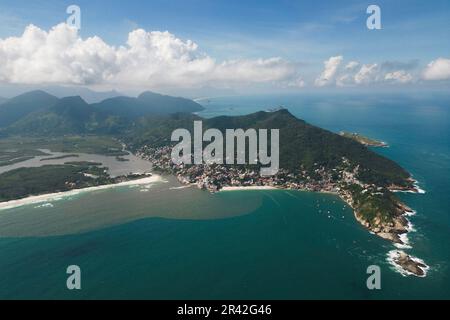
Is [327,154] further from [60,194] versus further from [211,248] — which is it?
[60,194]

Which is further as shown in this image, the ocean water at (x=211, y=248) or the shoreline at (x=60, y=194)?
the shoreline at (x=60, y=194)

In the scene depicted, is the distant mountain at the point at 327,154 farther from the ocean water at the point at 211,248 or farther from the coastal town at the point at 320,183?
the ocean water at the point at 211,248

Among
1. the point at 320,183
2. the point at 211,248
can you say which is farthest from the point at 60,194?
the point at 320,183

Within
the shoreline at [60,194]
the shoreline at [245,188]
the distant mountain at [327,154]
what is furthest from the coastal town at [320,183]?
the shoreline at [60,194]

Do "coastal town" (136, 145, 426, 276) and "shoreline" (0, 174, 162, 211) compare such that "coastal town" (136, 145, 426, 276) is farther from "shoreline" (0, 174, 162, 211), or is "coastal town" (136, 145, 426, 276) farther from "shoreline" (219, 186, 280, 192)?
"shoreline" (0, 174, 162, 211)

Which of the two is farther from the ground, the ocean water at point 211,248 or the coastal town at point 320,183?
the coastal town at point 320,183

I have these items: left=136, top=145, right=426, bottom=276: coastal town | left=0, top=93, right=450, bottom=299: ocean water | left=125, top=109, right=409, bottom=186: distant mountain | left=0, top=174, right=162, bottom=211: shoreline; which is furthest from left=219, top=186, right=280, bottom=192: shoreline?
left=0, top=174, right=162, bottom=211: shoreline

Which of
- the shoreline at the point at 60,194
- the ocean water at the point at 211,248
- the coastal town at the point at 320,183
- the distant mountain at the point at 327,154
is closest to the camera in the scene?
the ocean water at the point at 211,248
